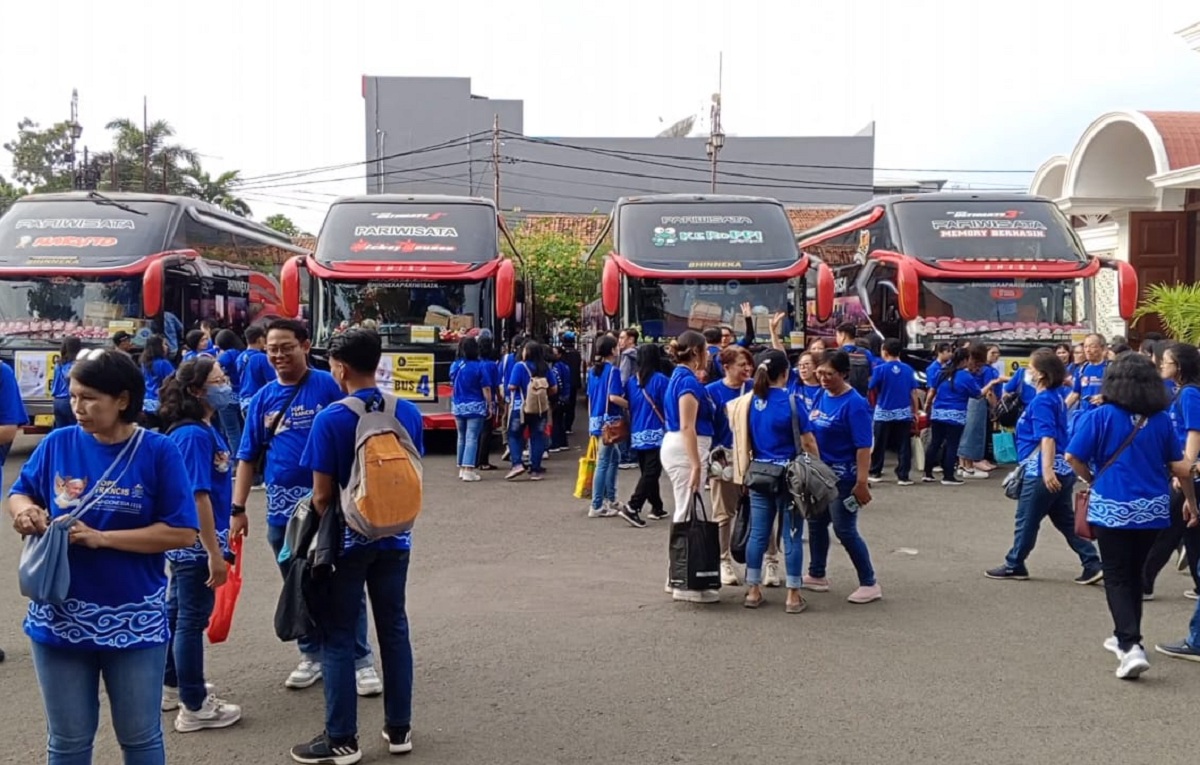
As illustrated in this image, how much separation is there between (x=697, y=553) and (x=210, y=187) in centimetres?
3739

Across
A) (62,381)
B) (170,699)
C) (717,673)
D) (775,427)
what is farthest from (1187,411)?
(62,381)

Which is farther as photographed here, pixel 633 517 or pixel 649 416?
pixel 633 517

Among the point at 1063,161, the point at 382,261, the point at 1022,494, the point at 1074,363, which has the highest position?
the point at 1063,161

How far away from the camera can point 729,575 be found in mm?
7215

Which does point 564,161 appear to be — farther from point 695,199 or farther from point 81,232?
point 81,232

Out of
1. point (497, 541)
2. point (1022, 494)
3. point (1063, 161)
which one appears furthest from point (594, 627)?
point (1063, 161)

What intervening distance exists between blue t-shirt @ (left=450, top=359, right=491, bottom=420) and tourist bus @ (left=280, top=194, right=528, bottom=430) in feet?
5.80

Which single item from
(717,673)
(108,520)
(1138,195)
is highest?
(1138,195)

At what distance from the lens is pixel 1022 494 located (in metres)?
7.24

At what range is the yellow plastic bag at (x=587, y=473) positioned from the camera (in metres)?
10.6

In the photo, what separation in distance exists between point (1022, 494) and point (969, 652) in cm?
187

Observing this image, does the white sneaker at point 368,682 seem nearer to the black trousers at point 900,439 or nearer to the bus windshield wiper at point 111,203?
the black trousers at point 900,439

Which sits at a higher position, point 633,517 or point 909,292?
point 909,292

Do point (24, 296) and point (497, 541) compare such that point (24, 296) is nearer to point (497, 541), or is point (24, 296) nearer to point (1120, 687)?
point (497, 541)
